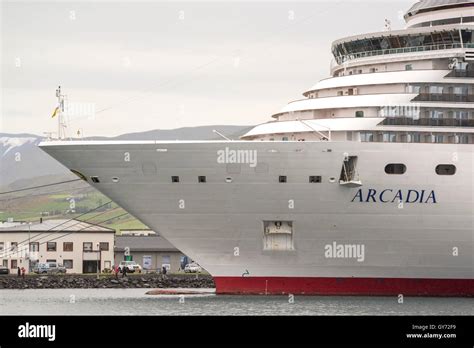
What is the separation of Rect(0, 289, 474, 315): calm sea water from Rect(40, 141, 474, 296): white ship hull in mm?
1076

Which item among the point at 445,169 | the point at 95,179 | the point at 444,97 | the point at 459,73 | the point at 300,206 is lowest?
the point at 300,206

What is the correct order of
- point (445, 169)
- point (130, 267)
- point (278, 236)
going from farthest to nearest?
point (130, 267) → point (445, 169) → point (278, 236)

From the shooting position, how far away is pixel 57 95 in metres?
50.3

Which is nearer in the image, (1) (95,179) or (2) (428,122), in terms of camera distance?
(1) (95,179)

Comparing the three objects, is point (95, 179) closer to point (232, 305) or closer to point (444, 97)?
point (232, 305)

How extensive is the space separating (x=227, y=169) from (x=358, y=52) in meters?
10.4

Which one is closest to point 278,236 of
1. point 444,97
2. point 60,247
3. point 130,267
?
point 444,97

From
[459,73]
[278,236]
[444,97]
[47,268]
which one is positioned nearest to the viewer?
[278,236]

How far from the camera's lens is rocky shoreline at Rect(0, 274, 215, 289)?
231 ft

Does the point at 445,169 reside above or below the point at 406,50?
below

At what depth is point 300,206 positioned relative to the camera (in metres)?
49.2

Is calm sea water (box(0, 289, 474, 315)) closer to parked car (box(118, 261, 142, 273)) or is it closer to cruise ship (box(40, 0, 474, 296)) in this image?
cruise ship (box(40, 0, 474, 296))

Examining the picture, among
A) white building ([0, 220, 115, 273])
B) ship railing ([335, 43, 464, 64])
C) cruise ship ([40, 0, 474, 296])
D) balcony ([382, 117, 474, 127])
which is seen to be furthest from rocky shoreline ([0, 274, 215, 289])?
balcony ([382, 117, 474, 127])

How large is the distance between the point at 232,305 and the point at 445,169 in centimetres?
1070
